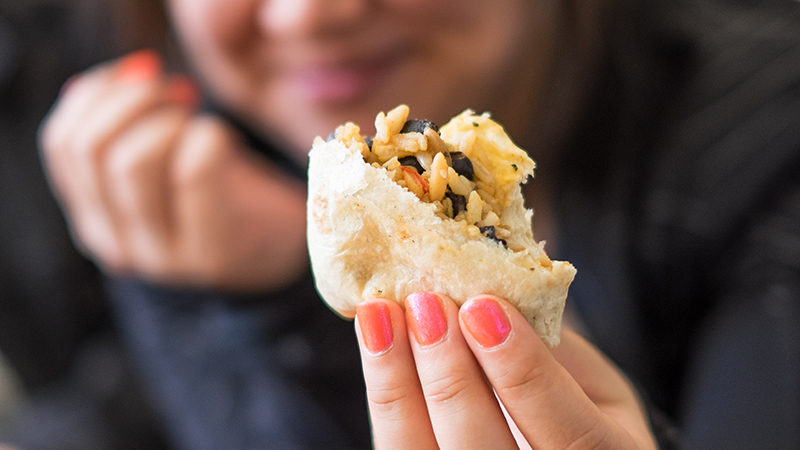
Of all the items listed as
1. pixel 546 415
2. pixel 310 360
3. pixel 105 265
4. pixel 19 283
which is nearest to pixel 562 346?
pixel 546 415

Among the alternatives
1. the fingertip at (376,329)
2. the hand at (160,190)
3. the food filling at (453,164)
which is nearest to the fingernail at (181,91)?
the hand at (160,190)

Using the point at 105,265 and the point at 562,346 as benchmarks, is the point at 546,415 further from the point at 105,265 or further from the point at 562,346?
the point at 105,265

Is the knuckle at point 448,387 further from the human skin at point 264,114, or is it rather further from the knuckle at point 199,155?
the knuckle at point 199,155

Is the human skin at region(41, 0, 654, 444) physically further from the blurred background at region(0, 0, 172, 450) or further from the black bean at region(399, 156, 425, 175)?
the blurred background at region(0, 0, 172, 450)

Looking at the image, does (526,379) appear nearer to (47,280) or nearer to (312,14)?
(312,14)

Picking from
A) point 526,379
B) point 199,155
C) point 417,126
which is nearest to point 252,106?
point 199,155
